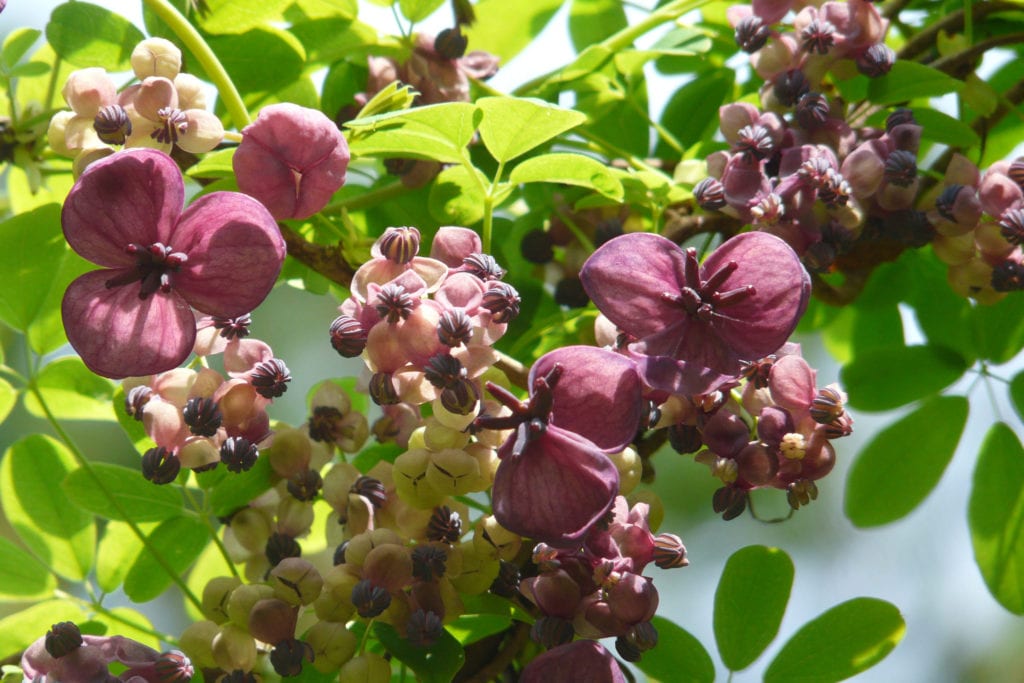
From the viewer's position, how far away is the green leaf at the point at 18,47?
777mm

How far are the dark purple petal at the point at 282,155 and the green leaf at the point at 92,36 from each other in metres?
0.20

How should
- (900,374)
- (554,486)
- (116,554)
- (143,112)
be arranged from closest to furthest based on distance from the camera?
(554,486) → (143,112) → (116,554) → (900,374)

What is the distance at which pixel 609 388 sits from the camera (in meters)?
0.49

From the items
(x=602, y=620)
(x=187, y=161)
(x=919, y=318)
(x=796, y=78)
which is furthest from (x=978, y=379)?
(x=187, y=161)

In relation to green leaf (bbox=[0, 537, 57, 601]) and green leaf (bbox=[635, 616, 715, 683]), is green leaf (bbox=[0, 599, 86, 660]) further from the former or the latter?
green leaf (bbox=[635, 616, 715, 683])

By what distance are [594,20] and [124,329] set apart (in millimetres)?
577

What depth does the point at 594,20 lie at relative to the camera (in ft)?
3.11

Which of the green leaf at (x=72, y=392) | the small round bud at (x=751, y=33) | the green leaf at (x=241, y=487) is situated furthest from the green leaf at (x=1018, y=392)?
the green leaf at (x=72, y=392)

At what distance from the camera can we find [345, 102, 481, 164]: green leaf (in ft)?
1.92

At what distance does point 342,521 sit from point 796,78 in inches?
15.0

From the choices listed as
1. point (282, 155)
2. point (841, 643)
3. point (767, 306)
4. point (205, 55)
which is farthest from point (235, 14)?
point (841, 643)

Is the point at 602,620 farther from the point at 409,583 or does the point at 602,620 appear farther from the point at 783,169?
the point at 783,169

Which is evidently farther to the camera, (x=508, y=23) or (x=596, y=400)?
(x=508, y=23)

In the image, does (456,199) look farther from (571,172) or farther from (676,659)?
(676,659)
